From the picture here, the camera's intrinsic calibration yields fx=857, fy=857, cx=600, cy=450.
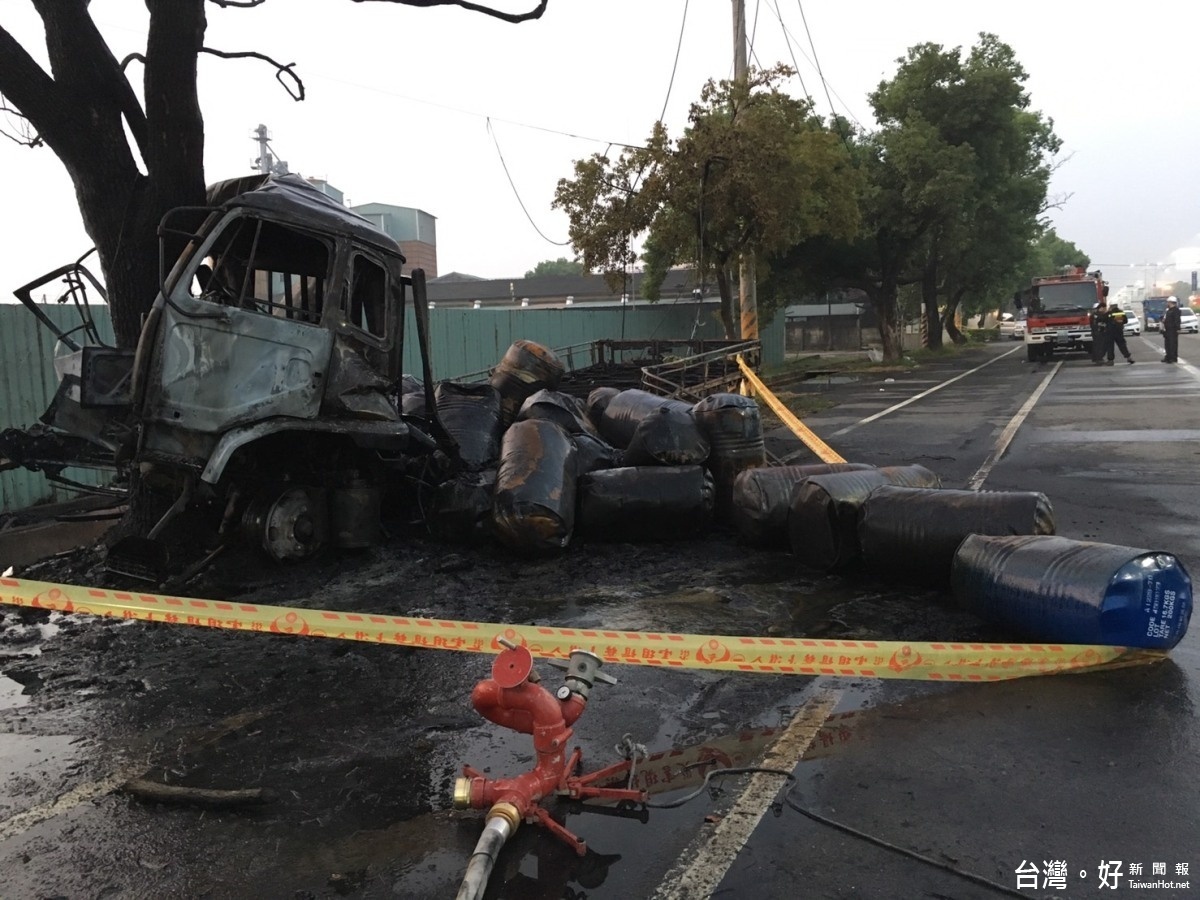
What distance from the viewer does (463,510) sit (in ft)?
21.7

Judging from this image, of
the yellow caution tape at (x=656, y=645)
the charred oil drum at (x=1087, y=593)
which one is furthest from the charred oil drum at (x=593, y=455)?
the charred oil drum at (x=1087, y=593)

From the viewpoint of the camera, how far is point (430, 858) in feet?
8.89

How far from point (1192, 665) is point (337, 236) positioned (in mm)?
5516

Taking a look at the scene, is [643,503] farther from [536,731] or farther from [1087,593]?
[536,731]

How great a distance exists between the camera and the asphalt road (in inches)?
103

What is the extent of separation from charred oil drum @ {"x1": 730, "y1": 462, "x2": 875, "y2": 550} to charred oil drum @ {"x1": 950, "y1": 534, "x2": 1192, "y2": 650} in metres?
2.02

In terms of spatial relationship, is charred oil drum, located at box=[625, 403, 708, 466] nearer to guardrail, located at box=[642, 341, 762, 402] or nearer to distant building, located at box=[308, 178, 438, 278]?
guardrail, located at box=[642, 341, 762, 402]

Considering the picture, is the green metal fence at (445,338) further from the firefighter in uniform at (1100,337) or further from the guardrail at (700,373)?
the firefighter in uniform at (1100,337)

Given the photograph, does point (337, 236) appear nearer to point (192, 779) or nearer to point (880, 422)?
point (192, 779)

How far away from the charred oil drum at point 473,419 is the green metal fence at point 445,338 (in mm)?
3496

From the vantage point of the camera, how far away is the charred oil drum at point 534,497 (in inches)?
245

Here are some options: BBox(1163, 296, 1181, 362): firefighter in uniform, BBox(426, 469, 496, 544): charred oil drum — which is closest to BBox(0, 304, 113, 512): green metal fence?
BBox(426, 469, 496, 544): charred oil drum

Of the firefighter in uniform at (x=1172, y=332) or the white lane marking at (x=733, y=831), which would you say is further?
the firefighter in uniform at (x=1172, y=332)

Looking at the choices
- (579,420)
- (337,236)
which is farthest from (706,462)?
(337,236)
